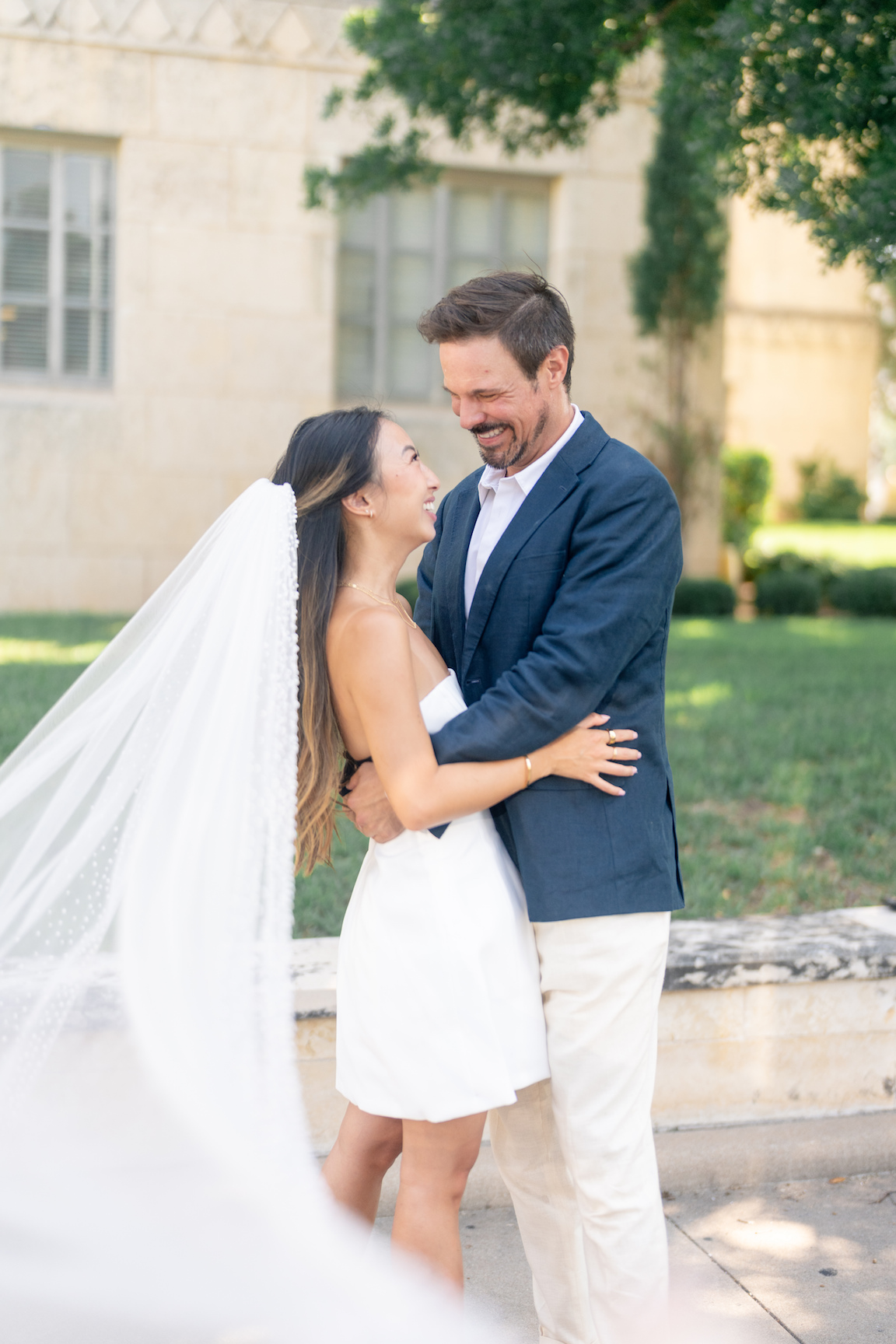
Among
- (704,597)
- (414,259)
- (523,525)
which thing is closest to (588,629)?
(523,525)

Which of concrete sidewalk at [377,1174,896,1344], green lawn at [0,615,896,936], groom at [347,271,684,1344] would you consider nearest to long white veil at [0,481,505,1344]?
groom at [347,271,684,1344]

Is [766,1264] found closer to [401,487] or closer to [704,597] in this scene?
[401,487]

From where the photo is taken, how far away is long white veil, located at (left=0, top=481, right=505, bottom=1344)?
6.87 feet

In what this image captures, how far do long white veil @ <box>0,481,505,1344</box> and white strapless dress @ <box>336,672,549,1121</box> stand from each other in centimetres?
20

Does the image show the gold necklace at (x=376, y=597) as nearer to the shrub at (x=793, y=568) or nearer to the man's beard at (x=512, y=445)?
the man's beard at (x=512, y=445)

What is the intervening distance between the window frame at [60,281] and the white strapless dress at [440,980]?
11.5m

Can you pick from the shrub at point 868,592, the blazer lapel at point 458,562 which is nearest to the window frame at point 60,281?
the shrub at point 868,592

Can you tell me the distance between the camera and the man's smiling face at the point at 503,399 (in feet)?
7.82

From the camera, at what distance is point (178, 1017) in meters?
2.14

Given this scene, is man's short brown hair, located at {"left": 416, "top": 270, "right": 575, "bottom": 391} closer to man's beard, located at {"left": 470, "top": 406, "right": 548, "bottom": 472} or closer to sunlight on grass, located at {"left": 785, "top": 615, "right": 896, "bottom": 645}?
man's beard, located at {"left": 470, "top": 406, "right": 548, "bottom": 472}

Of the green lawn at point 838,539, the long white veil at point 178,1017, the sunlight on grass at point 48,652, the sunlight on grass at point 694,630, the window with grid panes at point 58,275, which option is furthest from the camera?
the green lawn at point 838,539

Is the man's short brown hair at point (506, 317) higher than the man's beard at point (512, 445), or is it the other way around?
the man's short brown hair at point (506, 317)

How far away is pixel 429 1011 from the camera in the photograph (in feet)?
7.50

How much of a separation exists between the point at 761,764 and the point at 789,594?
8.45m
